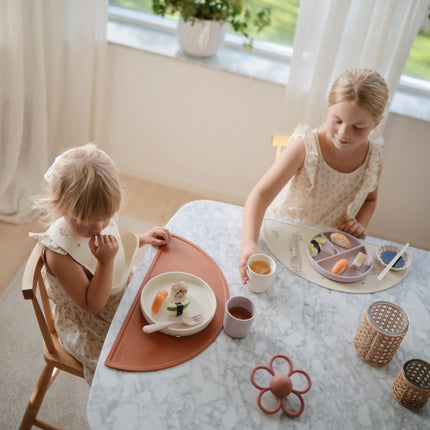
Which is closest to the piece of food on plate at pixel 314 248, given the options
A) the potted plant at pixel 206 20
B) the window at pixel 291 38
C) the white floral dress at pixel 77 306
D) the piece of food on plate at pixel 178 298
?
the piece of food on plate at pixel 178 298

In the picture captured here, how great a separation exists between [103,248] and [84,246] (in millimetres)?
86

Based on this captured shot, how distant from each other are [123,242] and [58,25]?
1366mm

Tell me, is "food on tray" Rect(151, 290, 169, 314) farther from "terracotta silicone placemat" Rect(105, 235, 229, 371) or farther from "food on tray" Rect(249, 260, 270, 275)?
"food on tray" Rect(249, 260, 270, 275)

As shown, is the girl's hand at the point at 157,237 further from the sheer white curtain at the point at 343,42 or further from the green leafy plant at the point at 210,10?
the green leafy plant at the point at 210,10

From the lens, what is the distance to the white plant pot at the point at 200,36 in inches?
97.2

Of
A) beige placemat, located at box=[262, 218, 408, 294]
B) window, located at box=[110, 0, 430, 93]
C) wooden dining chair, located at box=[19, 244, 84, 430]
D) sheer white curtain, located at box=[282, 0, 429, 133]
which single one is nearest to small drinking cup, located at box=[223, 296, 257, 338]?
beige placemat, located at box=[262, 218, 408, 294]

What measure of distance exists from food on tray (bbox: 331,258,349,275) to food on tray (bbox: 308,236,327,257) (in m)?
0.07

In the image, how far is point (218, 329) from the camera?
3.93 feet

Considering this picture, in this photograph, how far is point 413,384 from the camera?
105 cm

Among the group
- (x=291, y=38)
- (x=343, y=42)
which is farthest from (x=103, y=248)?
(x=291, y=38)

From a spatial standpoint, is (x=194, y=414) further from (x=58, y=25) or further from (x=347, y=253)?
(x=58, y=25)

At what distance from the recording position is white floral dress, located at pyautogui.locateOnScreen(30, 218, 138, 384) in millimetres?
1281

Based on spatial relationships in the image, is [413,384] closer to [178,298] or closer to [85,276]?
[178,298]

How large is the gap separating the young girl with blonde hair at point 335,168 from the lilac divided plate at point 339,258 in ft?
0.40
